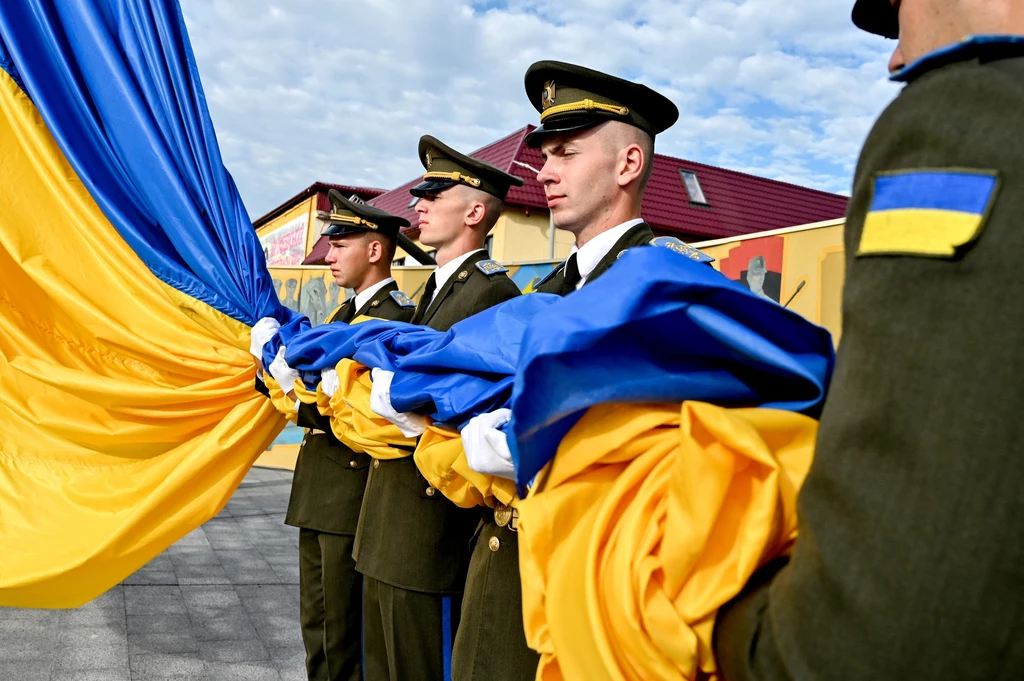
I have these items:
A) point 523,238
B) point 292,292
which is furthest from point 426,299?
point 523,238

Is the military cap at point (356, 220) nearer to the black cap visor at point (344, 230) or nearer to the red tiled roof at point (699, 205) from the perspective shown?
the black cap visor at point (344, 230)

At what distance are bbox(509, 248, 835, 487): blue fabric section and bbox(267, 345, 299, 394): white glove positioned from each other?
2.18 m

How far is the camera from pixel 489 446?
1.63 metres

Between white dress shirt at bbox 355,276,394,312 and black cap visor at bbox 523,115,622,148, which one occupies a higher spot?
black cap visor at bbox 523,115,622,148

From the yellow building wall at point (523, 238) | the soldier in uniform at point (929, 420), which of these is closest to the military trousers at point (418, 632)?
the soldier in uniform at point (929, 420)

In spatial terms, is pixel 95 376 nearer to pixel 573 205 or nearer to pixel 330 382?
pixel 330 382

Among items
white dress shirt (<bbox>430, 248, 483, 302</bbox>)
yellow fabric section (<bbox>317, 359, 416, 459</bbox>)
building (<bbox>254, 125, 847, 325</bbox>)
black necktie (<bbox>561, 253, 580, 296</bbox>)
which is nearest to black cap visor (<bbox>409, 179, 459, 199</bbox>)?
white dress shirt (<bbox>430, 248, 483, 302</bbox>)

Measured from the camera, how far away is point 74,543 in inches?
121

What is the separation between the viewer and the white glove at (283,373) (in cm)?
306

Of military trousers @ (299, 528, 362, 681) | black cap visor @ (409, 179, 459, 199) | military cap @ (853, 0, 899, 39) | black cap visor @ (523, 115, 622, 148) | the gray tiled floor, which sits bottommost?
the gray tiled floor

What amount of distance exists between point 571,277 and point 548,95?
575 mm

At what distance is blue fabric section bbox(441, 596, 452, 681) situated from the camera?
2.79 meters

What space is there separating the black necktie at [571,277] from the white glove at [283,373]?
1313 millimetres

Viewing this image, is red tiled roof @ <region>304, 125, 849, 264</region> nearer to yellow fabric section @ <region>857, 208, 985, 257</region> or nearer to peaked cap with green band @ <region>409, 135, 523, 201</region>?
peaked cap with green band @ <region>409, 135, 523, 201</region>
